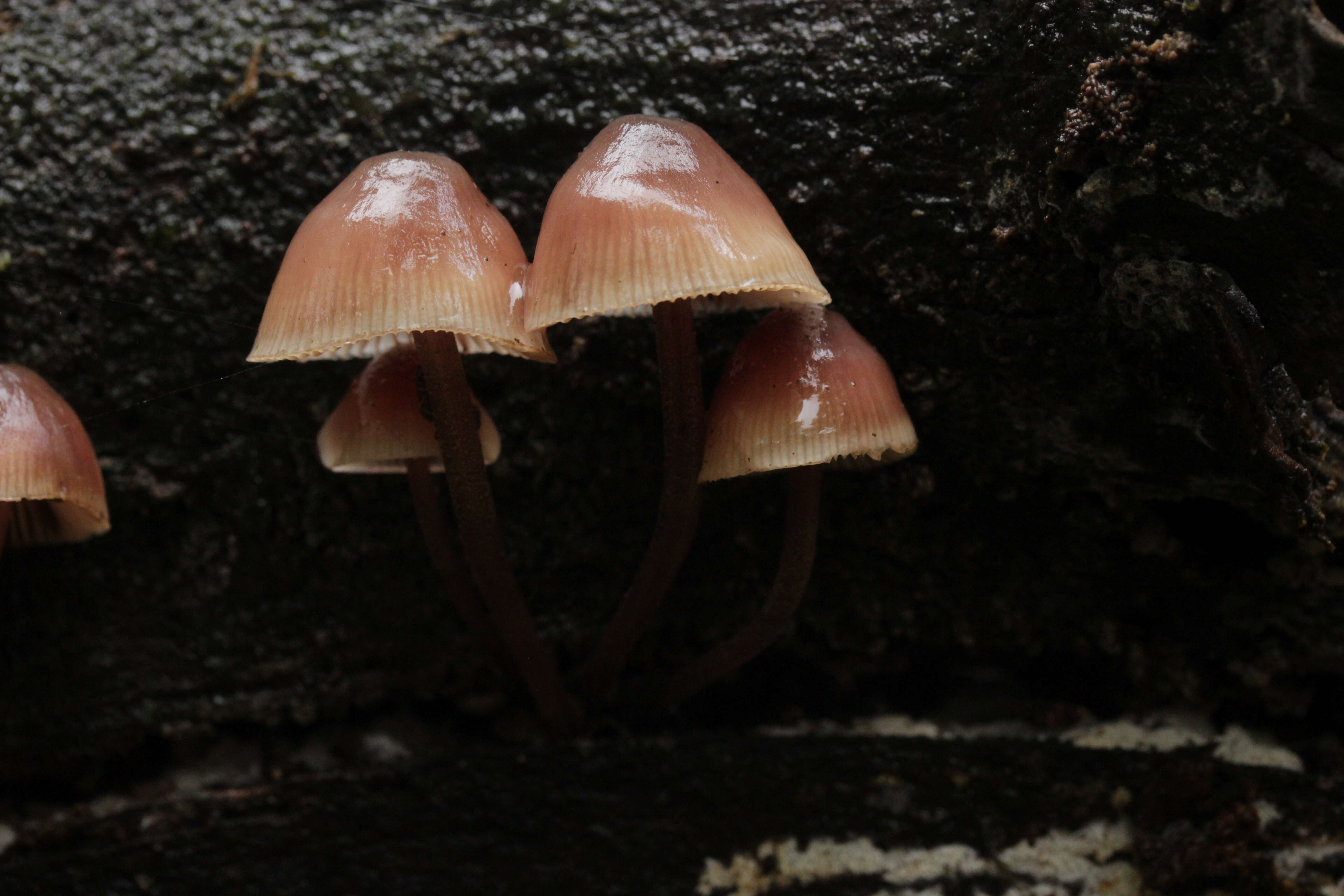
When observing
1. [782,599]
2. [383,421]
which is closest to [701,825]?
[782,599]

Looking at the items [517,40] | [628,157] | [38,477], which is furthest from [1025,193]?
[38,477]

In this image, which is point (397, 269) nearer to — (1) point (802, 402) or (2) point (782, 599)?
(1) point (802, 402)

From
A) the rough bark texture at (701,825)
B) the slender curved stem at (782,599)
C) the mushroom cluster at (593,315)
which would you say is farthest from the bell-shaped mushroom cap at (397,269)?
the rough bark texture at (701,825)

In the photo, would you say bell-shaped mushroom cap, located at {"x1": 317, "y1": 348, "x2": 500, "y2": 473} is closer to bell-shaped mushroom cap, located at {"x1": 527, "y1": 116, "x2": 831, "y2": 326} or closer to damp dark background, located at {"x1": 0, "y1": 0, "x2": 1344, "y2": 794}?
damp dark background, located at {"x1": 0, "y1": 0, "x2": 1344, "y2": 794}

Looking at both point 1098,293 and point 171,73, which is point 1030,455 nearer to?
point 1098,293

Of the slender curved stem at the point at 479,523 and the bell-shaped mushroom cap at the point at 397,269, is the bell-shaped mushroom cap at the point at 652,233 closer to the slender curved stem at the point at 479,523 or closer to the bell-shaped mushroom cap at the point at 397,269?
the bell-shaped mushroom cap at the point at 397,269

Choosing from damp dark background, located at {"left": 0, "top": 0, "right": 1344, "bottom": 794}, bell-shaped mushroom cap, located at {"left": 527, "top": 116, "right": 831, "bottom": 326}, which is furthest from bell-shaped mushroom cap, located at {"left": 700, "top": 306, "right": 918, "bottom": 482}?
damp dark background, located at {"left": 0, "top": 0, "right": 1344, "bottom": 794}
